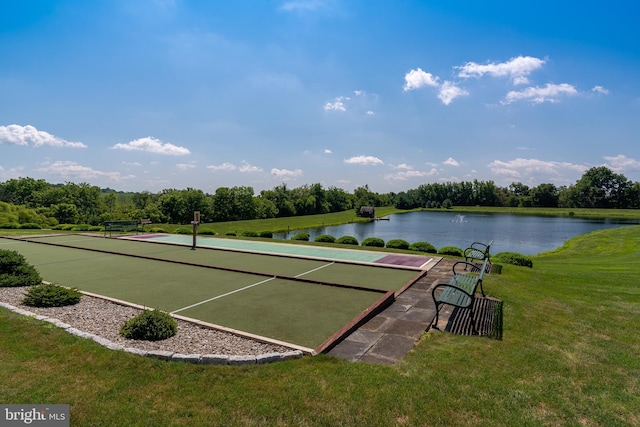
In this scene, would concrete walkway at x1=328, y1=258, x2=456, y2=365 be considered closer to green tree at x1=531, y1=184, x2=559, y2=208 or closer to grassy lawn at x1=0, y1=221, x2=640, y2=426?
grassy lawn at x1=0, y1=221, x2=640, y2=426

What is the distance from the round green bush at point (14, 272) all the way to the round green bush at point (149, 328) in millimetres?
4519

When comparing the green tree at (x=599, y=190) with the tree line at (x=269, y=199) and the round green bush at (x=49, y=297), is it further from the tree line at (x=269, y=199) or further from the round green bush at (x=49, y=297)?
the round green bush at (x=49, y=297)

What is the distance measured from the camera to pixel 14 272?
7711 millimetres

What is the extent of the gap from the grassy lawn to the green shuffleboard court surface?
1272mm

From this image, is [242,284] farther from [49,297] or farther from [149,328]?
[49,297]

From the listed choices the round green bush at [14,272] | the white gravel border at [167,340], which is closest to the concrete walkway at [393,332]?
the white gravel border at [167,340]

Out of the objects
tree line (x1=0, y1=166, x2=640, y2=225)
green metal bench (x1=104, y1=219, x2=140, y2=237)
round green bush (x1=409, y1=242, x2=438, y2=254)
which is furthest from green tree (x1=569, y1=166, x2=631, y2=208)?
green metal bench (x1=104, y1=219, x2=140, y2=237)

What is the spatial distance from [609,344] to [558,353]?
98cm

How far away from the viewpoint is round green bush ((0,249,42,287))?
24.4ft

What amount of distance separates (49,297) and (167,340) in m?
3.11

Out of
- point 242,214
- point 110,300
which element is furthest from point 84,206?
point 110,300

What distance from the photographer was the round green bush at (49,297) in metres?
6.14

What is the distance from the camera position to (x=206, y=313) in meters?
6.12

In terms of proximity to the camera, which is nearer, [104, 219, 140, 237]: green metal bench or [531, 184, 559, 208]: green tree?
[104, 219, 140, 237]: green metal bench
